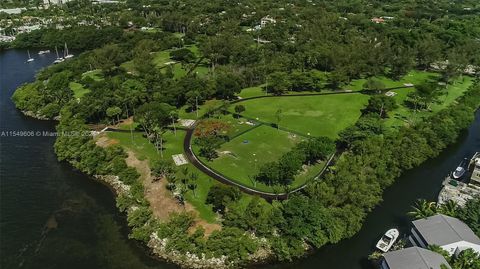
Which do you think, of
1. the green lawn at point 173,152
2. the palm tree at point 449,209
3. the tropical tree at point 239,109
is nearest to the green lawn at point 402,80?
the tropical tree at point 239,109

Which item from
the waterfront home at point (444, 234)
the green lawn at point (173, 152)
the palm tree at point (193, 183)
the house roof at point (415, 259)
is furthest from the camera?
the palm tree at point (193, 183)

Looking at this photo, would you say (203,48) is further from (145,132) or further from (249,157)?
(249,157)

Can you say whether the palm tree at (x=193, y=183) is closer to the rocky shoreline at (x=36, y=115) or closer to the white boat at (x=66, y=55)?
the rocky shoreline at (x=36, y=115)

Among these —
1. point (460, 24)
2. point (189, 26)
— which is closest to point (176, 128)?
point (189, 26)

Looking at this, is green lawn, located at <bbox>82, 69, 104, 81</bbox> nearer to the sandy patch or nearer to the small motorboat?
the sandy patch

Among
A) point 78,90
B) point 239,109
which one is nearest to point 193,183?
point 239,109
